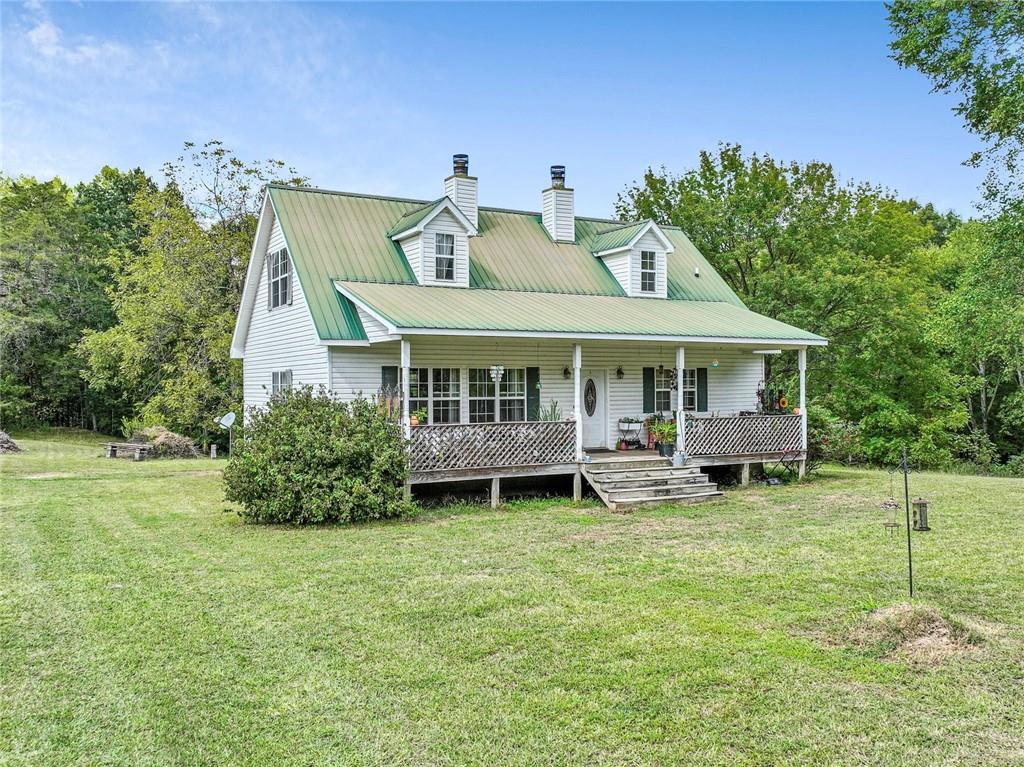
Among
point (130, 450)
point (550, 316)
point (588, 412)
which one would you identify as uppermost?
point (550, 316)

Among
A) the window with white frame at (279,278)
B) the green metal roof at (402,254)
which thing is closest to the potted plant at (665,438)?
the green metal roof at (402,254)

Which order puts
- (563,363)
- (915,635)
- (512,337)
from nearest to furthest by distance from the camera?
(915,635)
(512,337)
(563,363)

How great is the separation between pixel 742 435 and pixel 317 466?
9.39m

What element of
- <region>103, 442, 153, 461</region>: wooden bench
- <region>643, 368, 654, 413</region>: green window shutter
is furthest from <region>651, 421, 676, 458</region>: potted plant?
<region>103, 442, 153, 461</region>: wooden bench

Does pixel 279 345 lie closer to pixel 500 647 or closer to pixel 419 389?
pixel 419 389

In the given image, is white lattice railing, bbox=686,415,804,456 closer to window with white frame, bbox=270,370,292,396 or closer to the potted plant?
the potted plant

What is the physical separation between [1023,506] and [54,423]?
1526 inches

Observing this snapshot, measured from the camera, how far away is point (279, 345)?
17531mm

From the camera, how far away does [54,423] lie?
120 ft

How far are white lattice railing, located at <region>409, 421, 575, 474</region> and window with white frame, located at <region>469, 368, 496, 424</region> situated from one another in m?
1.80

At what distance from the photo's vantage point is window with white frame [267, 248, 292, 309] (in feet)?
55.2

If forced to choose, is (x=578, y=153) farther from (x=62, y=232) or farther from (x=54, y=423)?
(x=54, y=423)

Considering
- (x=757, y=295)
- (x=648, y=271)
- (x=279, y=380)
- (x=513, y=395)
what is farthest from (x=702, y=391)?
(x=757, y=295)

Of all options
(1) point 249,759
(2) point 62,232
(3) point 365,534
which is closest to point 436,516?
(3) point 365,534
